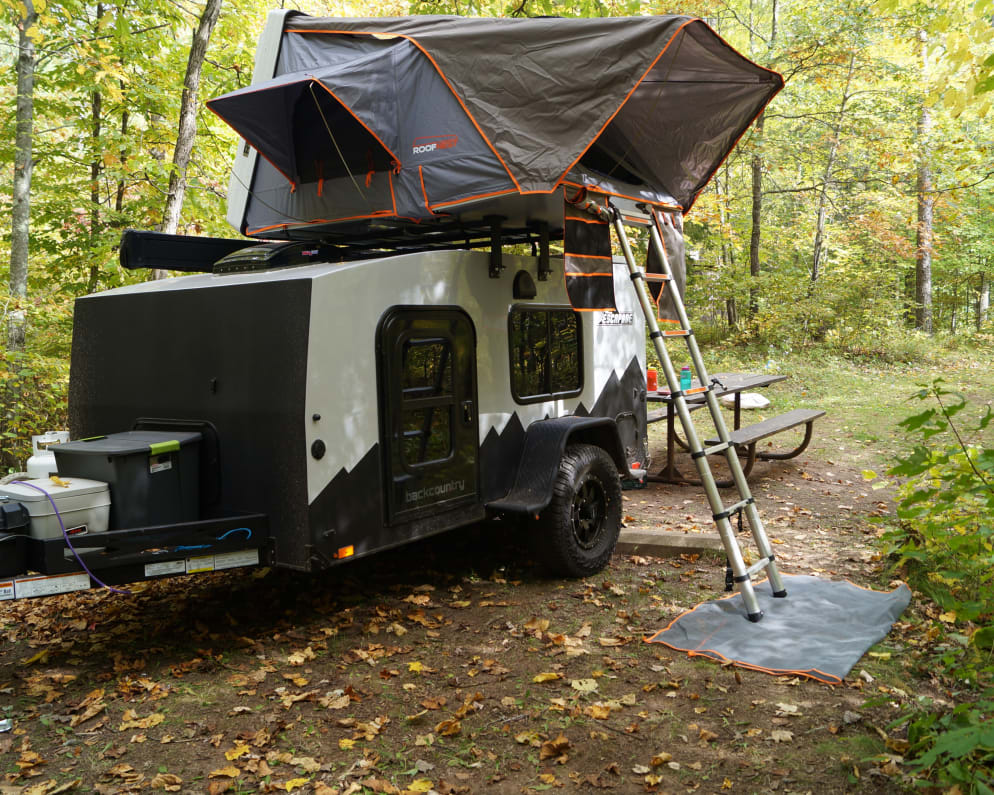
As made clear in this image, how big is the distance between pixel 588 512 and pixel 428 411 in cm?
176

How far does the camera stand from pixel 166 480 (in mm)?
4402

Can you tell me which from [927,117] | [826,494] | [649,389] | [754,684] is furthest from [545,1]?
[927,117]

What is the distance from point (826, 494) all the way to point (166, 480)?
661cm

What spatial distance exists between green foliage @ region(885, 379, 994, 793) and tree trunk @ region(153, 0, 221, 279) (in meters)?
7.41

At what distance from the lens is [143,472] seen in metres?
4.31

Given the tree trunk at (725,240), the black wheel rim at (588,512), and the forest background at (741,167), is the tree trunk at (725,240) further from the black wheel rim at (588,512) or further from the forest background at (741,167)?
the black wheel rim at (588,512)

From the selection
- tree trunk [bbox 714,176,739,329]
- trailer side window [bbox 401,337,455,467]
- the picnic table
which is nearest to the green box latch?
trailer side window [bbox 401,337,455,467]

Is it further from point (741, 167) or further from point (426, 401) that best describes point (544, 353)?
point (741, 167)

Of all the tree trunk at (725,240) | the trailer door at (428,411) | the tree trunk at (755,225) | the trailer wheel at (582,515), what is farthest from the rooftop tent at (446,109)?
the tree trunk at (725,240)

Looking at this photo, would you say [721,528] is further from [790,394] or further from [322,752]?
[790,394]

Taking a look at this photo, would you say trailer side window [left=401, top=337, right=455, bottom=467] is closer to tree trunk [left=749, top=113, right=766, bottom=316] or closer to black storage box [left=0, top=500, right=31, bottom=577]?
black storage box [left=0, top=500, right=31, bottom=577]

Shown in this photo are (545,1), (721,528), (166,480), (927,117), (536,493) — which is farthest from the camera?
(927,117)

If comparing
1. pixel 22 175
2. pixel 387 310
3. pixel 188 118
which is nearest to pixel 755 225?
pixel 188 118

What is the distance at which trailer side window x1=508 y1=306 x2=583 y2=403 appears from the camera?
234 inches
